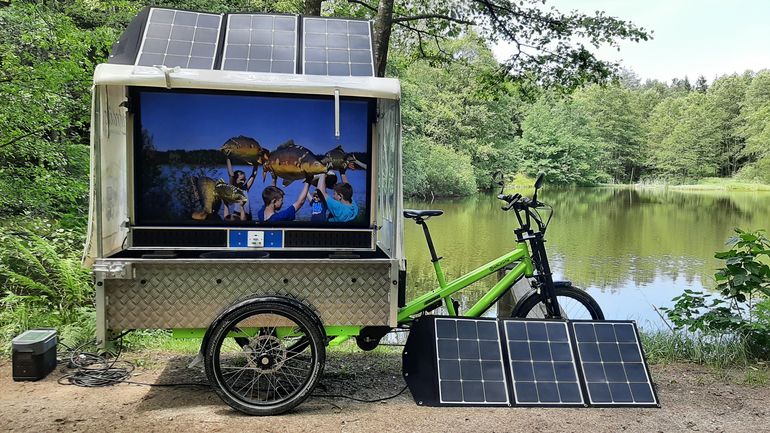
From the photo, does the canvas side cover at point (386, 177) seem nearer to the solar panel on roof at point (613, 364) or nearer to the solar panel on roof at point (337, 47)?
the solar panel on roof at point (337, 47)

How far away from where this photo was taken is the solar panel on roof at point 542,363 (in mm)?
3404

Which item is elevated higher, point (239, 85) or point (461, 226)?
point (239, 85)

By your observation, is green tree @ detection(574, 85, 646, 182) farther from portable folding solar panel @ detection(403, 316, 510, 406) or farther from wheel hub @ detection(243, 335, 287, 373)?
wheel hub @ detection(243, 335, 287, 373)

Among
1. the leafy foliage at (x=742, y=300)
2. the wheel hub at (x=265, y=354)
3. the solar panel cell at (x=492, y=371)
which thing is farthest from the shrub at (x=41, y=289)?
the leafy foliage at (x=742, y=300)

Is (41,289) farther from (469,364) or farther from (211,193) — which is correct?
(469,364)

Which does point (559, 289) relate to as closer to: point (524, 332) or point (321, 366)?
point (524, 332)

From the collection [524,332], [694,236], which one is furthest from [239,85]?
[694,236]

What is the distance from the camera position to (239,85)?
10.7 feet

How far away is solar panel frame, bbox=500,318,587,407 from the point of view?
3404 mm

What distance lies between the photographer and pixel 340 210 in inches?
165

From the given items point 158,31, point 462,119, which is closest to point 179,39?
point 158,31

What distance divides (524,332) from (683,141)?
4898 centimetres

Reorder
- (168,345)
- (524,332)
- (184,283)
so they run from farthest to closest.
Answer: (168,345) → (524,332) → (184,283)

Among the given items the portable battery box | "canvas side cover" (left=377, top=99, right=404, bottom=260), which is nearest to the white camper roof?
"canvas side cover" (left=377, top=99, right=404, bottom=260)
